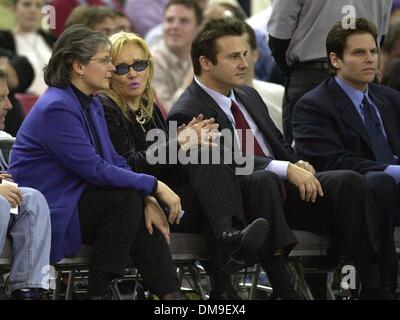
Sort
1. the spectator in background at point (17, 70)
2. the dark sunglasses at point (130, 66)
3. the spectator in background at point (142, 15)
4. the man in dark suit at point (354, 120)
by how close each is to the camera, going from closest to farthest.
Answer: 1. the dark sunglasses at point (130, 66)
2. the man in dark suit at point (354, 120)
3. the spectator in background at point (17, 70)
4. the spectator in background at point (142, 15)

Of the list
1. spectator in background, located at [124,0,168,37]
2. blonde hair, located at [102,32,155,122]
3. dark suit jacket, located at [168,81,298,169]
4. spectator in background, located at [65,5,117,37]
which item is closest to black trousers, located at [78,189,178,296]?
blonde hair, located at [102,32,155,122]

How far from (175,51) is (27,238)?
4.70 meters

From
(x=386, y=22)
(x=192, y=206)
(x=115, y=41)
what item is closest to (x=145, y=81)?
(x=115, y=41)

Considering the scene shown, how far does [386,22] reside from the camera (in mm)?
8500

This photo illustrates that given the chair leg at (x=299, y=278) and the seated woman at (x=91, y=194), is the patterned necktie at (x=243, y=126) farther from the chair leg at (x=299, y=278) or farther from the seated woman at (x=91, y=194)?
the seated woman at (x=91, y=194)

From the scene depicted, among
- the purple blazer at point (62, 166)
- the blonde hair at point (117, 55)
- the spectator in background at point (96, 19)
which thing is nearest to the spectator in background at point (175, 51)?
the spectator in background at point (96, 19)

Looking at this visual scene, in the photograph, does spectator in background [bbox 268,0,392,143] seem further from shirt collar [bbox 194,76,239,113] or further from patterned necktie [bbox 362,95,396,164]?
shirt collar [bbox 194,76,239,113]

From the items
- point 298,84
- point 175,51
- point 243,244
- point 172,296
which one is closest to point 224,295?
point 243,244

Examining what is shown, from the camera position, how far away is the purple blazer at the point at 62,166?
21.6ft

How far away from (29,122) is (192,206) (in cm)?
99

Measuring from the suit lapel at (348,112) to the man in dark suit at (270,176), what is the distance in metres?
0.37

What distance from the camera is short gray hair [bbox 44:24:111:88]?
681cm

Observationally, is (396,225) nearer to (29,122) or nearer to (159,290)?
(159,290)

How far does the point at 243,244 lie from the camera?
21.9 feet
